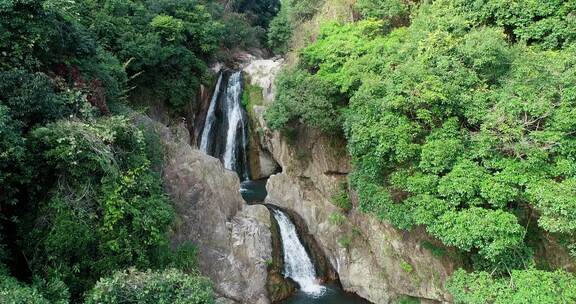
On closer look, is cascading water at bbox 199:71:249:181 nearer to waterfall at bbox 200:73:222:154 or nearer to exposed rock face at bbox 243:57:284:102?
waterfall at bbox 200:73:222:154

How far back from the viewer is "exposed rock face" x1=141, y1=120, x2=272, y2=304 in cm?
1305

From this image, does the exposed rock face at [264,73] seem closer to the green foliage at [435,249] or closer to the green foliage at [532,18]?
the green foliage at [532,18]

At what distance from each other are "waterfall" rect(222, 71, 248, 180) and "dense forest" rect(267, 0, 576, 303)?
12.0 metres

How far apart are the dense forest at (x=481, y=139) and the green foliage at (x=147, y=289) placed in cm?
665

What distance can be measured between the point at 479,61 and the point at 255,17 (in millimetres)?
32059

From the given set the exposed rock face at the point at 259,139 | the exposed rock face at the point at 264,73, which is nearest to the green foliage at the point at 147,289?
the exposed rock face at the point at 264,73

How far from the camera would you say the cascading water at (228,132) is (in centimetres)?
2530

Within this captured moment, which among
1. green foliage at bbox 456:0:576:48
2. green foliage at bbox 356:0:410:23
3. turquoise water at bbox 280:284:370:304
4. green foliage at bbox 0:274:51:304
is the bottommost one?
turquoise water at bbox 280:284:370:304

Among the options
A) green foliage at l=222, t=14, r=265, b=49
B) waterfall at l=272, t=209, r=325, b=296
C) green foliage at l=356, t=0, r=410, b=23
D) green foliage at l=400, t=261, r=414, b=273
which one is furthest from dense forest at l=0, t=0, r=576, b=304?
green foliage at l=222, t=14, r=265, b=49

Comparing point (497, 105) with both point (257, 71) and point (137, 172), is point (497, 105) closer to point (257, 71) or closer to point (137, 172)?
point (137, 172)

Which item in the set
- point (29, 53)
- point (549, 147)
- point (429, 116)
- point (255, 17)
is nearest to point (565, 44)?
point (549, 147)

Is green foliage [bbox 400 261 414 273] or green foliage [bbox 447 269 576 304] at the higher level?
green foliage [bbox 447 269 576 304]

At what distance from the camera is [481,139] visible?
10.6 meters

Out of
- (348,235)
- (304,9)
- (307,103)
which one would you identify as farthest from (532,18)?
(304,9)
